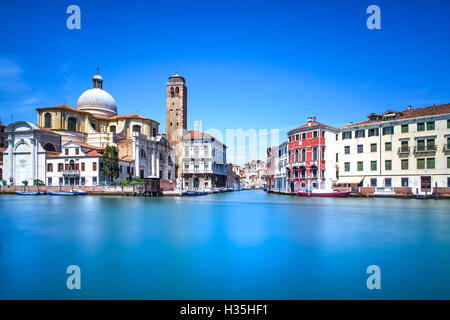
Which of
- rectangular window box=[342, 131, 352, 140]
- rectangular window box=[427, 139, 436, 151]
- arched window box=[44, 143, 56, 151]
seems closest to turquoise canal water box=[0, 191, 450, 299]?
rectangular window box=[427, 139, 436, 151]

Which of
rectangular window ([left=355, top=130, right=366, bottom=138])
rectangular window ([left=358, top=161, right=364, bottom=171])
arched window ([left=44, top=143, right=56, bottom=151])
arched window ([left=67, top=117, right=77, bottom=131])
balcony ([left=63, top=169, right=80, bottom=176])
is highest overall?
arched window ([left=67, top=117, right=77, bottom=131])

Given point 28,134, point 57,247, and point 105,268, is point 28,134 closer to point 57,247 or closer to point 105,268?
point 57,247

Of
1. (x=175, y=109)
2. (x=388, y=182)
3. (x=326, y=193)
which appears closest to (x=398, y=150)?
(x=388, y=182)

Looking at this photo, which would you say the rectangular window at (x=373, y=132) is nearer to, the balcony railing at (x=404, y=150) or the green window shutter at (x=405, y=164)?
the balcony railing at (x=404, y=150)

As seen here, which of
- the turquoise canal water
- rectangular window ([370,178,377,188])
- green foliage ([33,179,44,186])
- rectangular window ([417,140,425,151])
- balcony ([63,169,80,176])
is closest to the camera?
the turquoise canal water

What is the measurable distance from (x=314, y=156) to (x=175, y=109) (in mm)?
29915

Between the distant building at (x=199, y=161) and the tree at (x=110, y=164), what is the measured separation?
1544cm

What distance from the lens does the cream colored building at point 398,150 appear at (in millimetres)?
24766

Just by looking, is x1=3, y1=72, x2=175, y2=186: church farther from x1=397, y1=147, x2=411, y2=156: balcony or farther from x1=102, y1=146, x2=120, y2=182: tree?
x1=397, y1=147, x2=411, y2=156: balcony

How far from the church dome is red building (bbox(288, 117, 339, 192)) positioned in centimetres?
3168

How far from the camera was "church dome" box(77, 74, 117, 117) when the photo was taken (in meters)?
46.5

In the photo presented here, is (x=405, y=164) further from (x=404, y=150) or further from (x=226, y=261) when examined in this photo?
(x=226, y=261)
